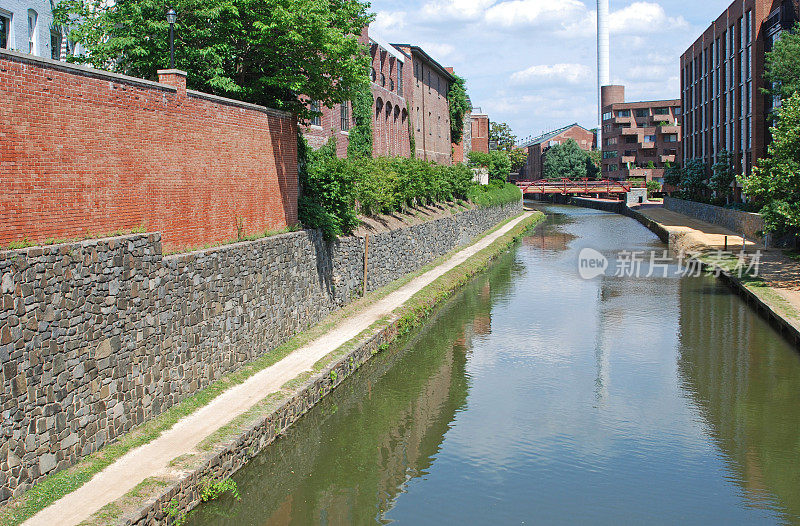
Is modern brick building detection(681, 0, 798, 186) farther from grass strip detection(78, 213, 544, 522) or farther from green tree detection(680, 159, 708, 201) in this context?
grass strip detection(78, 213, 544, 522)

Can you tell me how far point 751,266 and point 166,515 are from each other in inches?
1177

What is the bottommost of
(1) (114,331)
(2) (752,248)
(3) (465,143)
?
(2) (752,248)

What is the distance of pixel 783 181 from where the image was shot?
29.3 m

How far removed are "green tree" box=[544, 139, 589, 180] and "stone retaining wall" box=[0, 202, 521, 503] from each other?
111 m

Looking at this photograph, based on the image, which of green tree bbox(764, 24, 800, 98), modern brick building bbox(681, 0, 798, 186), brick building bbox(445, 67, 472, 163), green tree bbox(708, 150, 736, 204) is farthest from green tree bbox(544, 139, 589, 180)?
green tree bbox(764, 24, 800, 98)

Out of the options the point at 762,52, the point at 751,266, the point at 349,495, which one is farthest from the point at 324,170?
the point at 762,52

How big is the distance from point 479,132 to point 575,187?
19394 millimetres

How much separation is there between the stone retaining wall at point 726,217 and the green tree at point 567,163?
53976 millimetres

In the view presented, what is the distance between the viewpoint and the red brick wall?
37.0ft

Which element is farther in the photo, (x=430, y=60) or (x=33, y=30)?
(x=430, y=60)

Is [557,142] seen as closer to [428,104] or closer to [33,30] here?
[428,104]

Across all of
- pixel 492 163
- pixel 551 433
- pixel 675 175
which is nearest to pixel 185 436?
pixel 551 433

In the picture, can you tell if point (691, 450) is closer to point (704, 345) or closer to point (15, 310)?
point (704, 345)

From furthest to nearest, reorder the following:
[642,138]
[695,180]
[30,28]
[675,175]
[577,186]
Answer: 1. [642,138]
2. [577,186]
3. [675,175]
4. [695,180]
5. [30,28]
